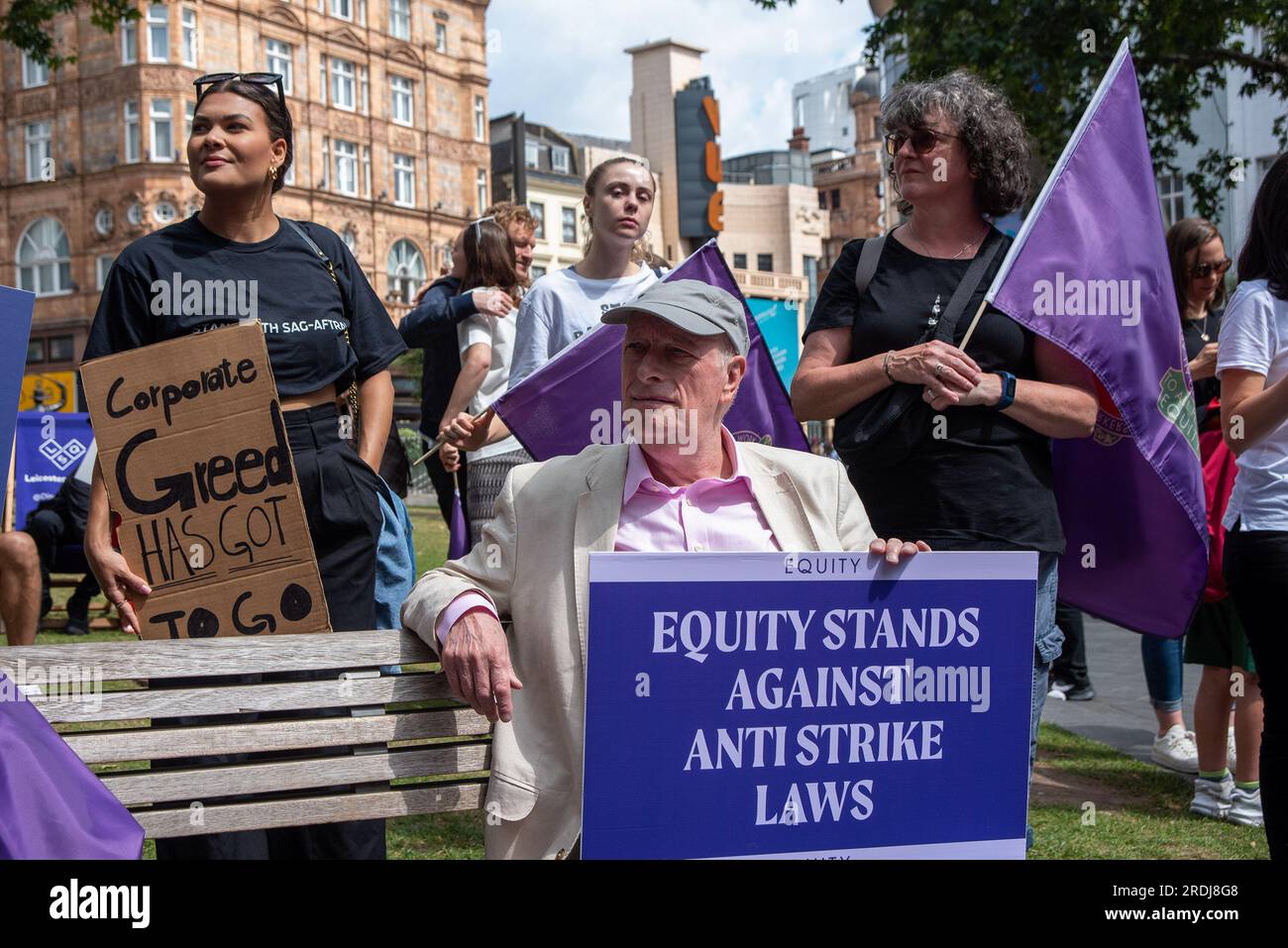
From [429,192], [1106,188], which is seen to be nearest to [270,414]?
[1106,188]

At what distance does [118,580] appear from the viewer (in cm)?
319

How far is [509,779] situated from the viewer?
2.72 metres

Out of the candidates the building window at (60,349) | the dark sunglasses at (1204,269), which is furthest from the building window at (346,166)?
the dark sunglasses at (1204,269)

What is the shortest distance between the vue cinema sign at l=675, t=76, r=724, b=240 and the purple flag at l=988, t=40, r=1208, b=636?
2815 centimetres

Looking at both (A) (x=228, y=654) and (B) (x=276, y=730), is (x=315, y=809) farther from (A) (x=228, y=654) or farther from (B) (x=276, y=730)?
(A) (x=228, y=654)

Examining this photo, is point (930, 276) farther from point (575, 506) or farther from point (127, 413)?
point (127, 413)

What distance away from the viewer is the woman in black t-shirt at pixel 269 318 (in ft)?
10.9

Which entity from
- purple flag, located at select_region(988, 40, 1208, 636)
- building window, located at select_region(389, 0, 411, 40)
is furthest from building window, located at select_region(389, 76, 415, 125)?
purple flag, located at select_region(988, 40, 1208, 636)

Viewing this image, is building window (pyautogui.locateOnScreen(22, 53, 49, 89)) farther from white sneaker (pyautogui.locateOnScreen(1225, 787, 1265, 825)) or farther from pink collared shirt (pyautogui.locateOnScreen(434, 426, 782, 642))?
pink collared shirt (pyautogui.locateOnScreen(434, 426, 782, 642))

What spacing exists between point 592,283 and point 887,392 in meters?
1.78

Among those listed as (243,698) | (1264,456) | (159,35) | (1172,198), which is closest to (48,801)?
(243,698)

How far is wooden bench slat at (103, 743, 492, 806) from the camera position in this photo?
271cm

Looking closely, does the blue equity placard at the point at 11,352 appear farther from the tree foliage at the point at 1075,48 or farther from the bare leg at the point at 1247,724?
the tree foliage at the point at 1075,48

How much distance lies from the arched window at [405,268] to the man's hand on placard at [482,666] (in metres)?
52.9
